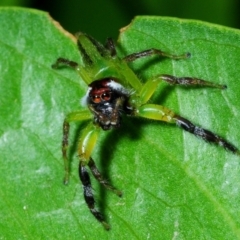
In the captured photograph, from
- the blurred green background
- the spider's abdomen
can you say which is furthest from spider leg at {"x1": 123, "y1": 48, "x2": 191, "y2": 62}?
the blurred green background

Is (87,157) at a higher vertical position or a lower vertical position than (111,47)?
lower

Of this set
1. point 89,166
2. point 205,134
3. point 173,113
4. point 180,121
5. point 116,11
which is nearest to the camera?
point 205,134

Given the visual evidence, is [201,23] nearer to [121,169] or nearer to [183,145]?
[183,145]

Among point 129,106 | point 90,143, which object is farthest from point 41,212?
point 129,106

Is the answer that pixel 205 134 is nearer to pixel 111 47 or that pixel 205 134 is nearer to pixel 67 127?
pixel 67 127

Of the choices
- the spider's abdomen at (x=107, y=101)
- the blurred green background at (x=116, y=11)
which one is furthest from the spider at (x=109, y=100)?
the blurred green background at (x=116, y=11)

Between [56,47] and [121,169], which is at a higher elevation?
[56,47]

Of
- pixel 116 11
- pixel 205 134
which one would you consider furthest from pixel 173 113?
pixel 116 11
